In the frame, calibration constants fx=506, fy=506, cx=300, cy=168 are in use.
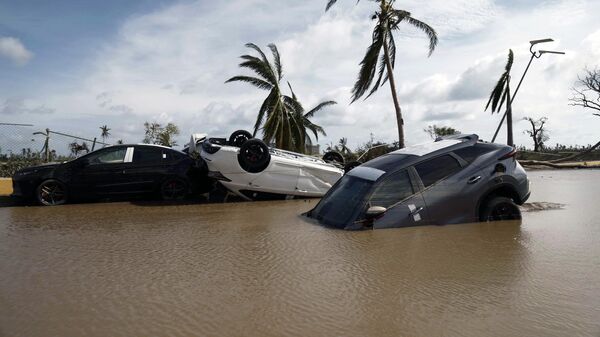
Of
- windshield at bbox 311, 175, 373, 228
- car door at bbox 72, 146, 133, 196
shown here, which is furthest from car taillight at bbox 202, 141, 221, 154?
windshield at bbox 311, 175, 373, 228

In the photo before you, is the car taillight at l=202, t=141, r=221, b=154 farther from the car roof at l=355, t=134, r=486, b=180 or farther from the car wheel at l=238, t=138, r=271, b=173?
the car roof at l=355, t=134, r=486, b=180

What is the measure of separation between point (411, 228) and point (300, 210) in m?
3.10

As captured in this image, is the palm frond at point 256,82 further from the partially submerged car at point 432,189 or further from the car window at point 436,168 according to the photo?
the car window at point 436,168

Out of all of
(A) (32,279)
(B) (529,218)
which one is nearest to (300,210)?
(B) (529,218)

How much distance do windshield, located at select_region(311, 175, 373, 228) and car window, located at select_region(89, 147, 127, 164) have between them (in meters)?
5.26

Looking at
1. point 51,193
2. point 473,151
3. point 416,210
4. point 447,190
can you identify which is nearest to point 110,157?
point 51,193

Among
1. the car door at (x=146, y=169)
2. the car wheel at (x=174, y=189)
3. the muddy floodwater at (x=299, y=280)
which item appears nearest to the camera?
the muddy floodwater at (x=299, y=280)

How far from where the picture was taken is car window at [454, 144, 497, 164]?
23.3ft

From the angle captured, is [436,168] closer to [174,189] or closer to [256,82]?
[174,189]

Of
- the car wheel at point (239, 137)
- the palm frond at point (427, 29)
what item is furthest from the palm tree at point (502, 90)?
the car wheel at point (239, 137)

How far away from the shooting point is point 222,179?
35.0 ft

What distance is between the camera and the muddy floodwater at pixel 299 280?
3348mm

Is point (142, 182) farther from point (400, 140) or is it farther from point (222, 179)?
point (400, 140)

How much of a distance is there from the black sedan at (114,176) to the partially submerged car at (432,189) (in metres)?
4.73
